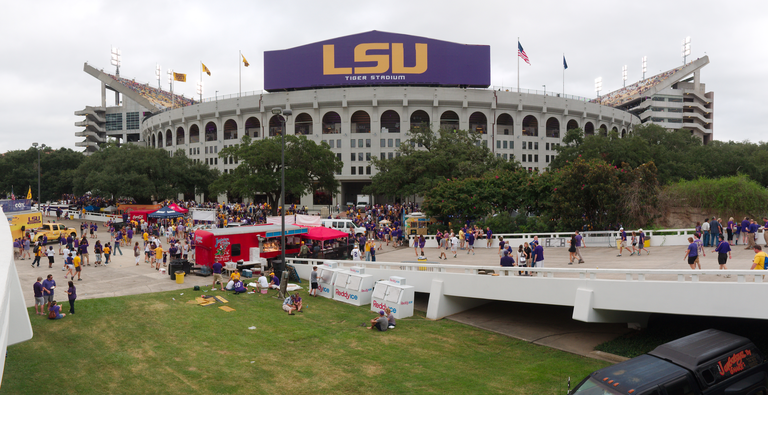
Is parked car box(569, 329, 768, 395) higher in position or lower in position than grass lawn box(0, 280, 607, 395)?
higher

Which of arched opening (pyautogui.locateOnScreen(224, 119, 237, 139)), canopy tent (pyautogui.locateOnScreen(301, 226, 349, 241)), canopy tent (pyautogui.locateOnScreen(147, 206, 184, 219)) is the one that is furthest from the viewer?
arched opening (pyautogui.locateOnScreen(224, 119, 237, 139))

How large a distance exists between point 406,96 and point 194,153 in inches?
1597

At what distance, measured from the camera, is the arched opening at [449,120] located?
241 ft

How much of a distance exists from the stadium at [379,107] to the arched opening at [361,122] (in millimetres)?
158

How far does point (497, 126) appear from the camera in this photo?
7612 cm

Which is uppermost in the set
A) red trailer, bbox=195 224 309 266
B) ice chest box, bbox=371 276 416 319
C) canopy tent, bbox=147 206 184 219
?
canopy tent, bbox=147 206 184 219

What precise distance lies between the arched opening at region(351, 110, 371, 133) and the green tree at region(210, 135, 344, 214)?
824 inches

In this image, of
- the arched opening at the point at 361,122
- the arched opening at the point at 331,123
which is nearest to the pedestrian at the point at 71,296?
the arched opening at the point at 331,123

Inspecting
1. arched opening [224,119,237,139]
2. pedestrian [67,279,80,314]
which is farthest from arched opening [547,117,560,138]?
pedestrian [67,279,80,314]

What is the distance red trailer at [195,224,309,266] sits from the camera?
23.3 meters

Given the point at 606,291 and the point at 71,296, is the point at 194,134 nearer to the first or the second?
the point at 71,296

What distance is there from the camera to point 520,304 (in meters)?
19.8

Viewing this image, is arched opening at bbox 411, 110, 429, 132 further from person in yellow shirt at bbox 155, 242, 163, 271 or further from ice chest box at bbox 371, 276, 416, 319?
ice chest box at bbox 371, 276, 416, 319

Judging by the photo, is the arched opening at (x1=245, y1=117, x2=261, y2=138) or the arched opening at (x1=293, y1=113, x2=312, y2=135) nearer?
the arched opening at (x1=293, y1=113, x2=312, y2=135)
